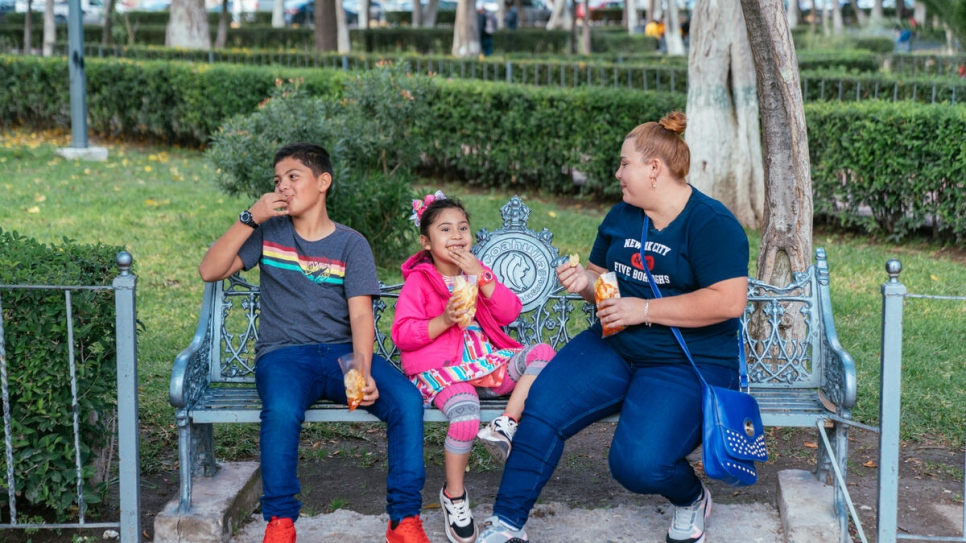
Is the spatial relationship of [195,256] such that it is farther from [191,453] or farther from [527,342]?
[191,453]

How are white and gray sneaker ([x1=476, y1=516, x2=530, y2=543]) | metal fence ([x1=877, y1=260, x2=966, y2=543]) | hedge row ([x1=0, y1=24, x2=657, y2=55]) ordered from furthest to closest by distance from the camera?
hedge row ([x1=0, y1=24, x2=657, y2=55])
white and gray sneaker ([x1=476, y1=516, x2=530, y2=543])
metal fence ([x1=877, y1=260, x2=966, y2=543])

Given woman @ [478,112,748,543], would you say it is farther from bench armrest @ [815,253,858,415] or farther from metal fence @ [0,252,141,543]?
metal fence @ [0,252,141,543]

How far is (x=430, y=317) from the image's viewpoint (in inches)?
150

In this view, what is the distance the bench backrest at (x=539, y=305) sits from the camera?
3877 millimetres

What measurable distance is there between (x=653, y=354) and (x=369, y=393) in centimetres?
96

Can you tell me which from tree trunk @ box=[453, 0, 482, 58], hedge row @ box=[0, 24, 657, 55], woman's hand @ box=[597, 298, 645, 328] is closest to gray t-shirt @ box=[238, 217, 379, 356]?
woman's hand @ box=[597, 298, 645, 328]

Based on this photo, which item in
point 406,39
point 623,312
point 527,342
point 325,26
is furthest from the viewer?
point 406,39

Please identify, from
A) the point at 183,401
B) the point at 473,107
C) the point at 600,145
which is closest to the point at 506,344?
the point at 183,401

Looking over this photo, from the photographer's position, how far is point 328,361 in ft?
12.0

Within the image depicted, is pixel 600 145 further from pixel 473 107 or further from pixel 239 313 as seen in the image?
pixel 239 313

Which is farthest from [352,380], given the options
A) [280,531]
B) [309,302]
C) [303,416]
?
[280,531]

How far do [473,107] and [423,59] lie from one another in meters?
4.15

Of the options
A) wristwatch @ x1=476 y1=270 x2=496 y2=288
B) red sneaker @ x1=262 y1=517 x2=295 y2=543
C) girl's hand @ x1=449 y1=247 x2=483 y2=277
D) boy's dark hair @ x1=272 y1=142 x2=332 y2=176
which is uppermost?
boy's dark hair @ x1=272 y1=142 x2=332 y2=176

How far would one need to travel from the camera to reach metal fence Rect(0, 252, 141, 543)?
3.23 metres
